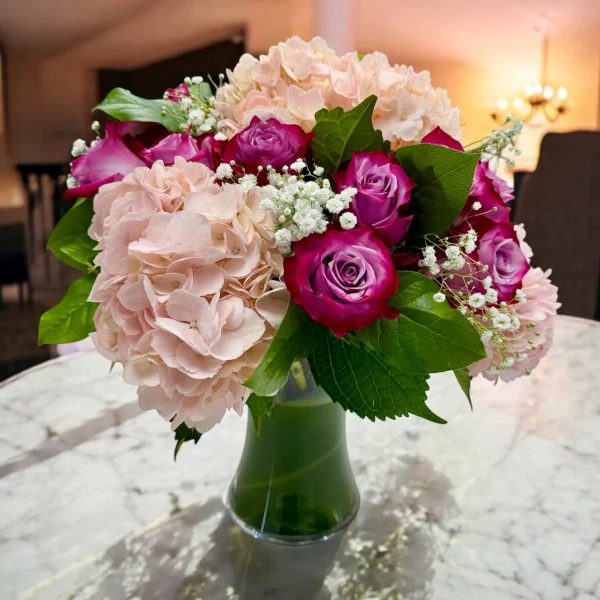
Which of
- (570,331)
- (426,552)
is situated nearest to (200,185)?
(426,552)

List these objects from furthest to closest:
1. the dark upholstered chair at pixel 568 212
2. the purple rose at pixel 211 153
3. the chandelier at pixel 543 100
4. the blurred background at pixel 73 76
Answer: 1. the chandelier at pixel 543 100
2. the blurred background at pixel 73 76
3. the dark upholstered chair at pixel 568 212
4. the purple rose at pixel 211 153

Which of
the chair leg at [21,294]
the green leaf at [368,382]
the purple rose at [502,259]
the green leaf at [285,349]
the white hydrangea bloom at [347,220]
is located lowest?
the chair leg at [21,294]

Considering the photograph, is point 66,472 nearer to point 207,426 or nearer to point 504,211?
point 207,426

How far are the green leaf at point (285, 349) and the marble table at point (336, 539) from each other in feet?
0.77

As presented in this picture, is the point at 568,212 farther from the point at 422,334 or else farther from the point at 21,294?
the point at 21,294

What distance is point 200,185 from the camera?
0.46 metres

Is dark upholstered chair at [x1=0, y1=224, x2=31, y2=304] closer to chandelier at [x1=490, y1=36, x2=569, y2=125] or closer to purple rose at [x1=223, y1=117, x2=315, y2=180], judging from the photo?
purple rose at [x1=223, y1=117, x2=315, y2=180]

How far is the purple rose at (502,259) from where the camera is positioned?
0.47m

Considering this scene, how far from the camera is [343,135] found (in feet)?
1.55

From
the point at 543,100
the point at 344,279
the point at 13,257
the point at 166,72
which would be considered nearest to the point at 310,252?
the point at 344,279

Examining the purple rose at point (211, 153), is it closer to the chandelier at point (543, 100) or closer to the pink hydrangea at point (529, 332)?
the pink hydrangea at point (529, 332)

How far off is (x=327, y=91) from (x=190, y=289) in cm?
22

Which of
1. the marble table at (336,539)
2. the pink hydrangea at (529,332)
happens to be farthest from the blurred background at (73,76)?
the pink hydrangea at (529,332)

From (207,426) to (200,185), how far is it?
7.0 inches
